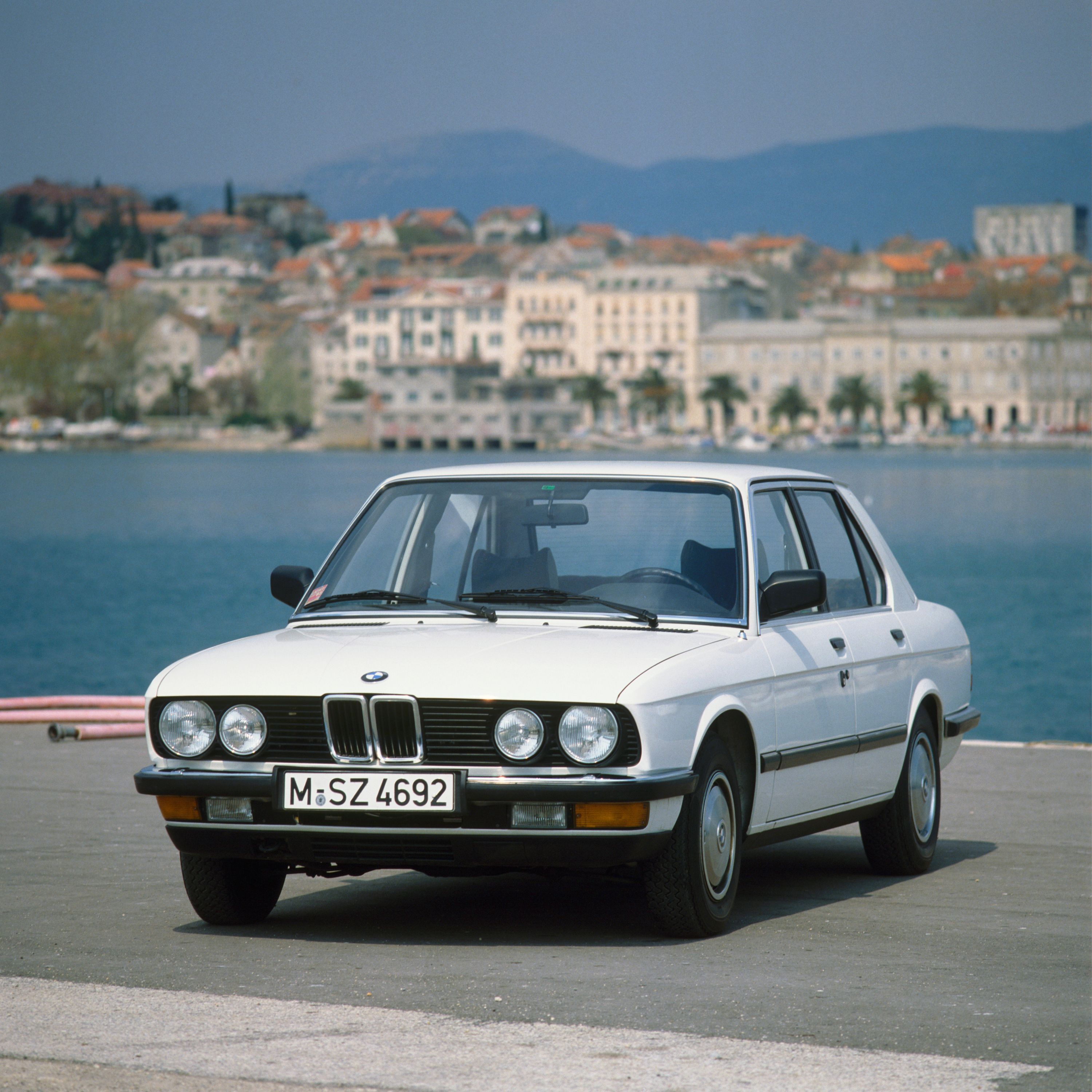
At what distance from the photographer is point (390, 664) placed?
632 cm

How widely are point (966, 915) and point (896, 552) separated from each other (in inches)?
2961

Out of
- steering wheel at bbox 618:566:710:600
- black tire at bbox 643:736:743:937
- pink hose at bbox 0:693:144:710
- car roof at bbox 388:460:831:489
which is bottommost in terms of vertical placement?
pink hose at bbox 0:693:144:710

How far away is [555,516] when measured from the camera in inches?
294

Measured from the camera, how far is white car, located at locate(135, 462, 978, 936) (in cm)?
612

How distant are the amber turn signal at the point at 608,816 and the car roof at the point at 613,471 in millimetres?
1709

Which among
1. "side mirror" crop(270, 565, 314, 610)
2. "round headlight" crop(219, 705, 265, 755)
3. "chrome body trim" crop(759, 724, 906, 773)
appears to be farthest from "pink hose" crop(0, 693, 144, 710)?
"round headlight" crop(219, 705, 265, 755)

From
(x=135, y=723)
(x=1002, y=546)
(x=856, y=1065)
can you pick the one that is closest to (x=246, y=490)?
(x=1002, y=546)

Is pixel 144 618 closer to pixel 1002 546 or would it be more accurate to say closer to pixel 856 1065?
pixel 1002 546

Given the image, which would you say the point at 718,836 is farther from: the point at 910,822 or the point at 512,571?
the point at 910,822

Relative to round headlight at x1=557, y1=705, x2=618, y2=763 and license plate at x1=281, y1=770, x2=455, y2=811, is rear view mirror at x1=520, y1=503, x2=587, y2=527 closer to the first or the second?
round headlight at x1=557, y1=705, x2=618, y2=763

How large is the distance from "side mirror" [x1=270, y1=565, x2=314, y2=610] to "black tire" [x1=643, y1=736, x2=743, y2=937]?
76.1 inches

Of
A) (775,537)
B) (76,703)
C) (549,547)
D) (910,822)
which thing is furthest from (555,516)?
(76,703)

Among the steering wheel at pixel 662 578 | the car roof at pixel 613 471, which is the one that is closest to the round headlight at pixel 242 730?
the car roof at pixel 613 471

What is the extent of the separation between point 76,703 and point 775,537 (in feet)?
26.0
